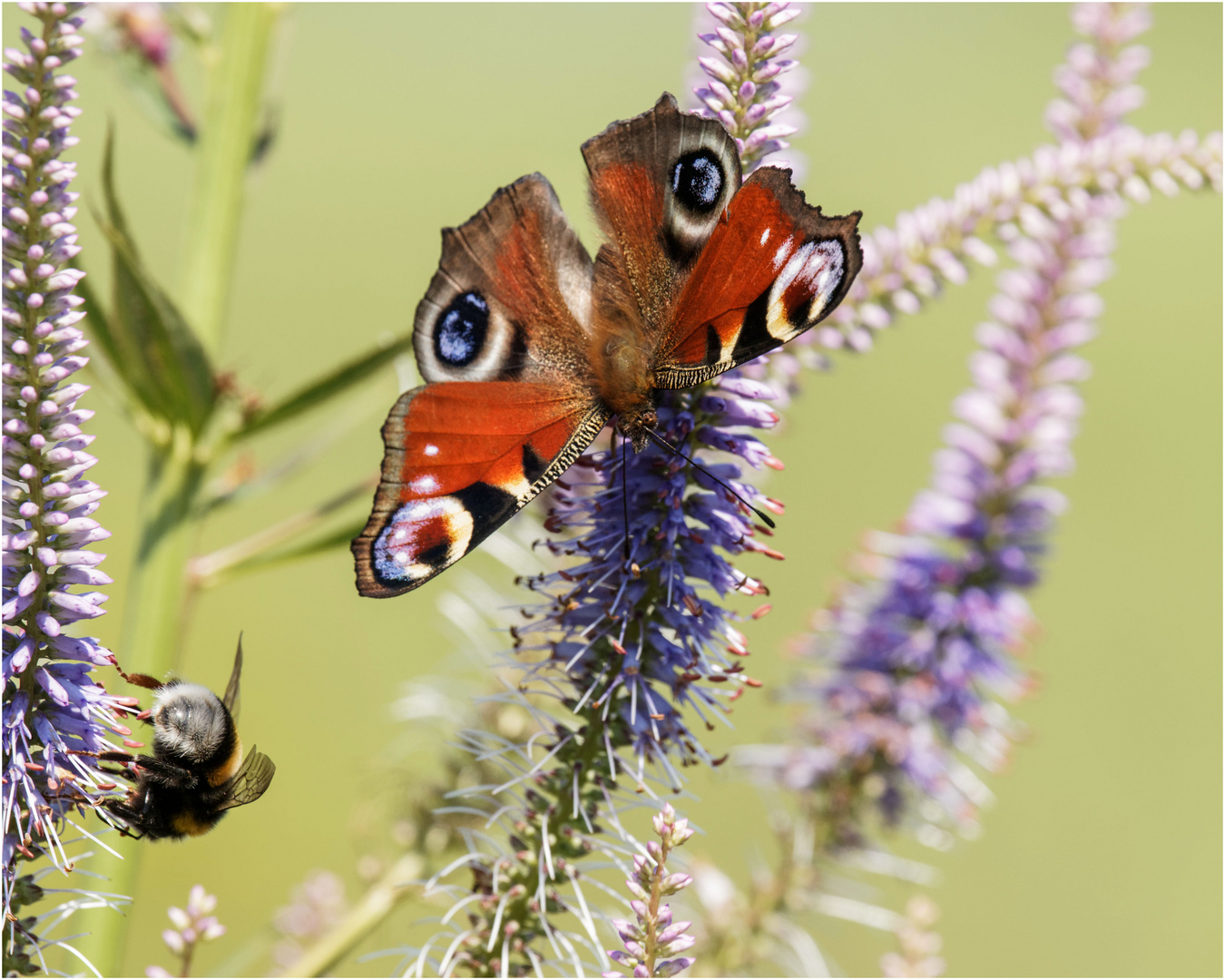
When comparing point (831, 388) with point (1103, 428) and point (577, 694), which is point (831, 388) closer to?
point (1103, 428)

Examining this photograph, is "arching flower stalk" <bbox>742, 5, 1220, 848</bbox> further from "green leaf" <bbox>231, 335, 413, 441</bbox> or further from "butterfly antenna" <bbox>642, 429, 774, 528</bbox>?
"green leaf" <bbox>231, 335, 413, 441</bbox>

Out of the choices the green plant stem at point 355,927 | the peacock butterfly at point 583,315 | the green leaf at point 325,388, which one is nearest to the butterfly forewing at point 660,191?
the peacock butterfly at point 583,315

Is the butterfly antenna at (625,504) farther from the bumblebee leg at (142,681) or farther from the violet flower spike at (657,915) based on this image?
the bumblebee leg at (142,681)

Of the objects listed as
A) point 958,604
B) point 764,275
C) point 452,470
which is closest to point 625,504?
point 452,470

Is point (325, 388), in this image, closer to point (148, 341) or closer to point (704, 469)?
point (148, 341)

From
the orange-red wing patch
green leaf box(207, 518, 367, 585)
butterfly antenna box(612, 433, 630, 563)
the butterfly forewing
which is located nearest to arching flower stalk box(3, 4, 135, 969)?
the orange-red wing patch

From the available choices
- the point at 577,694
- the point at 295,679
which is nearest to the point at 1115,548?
the point at 295,679
